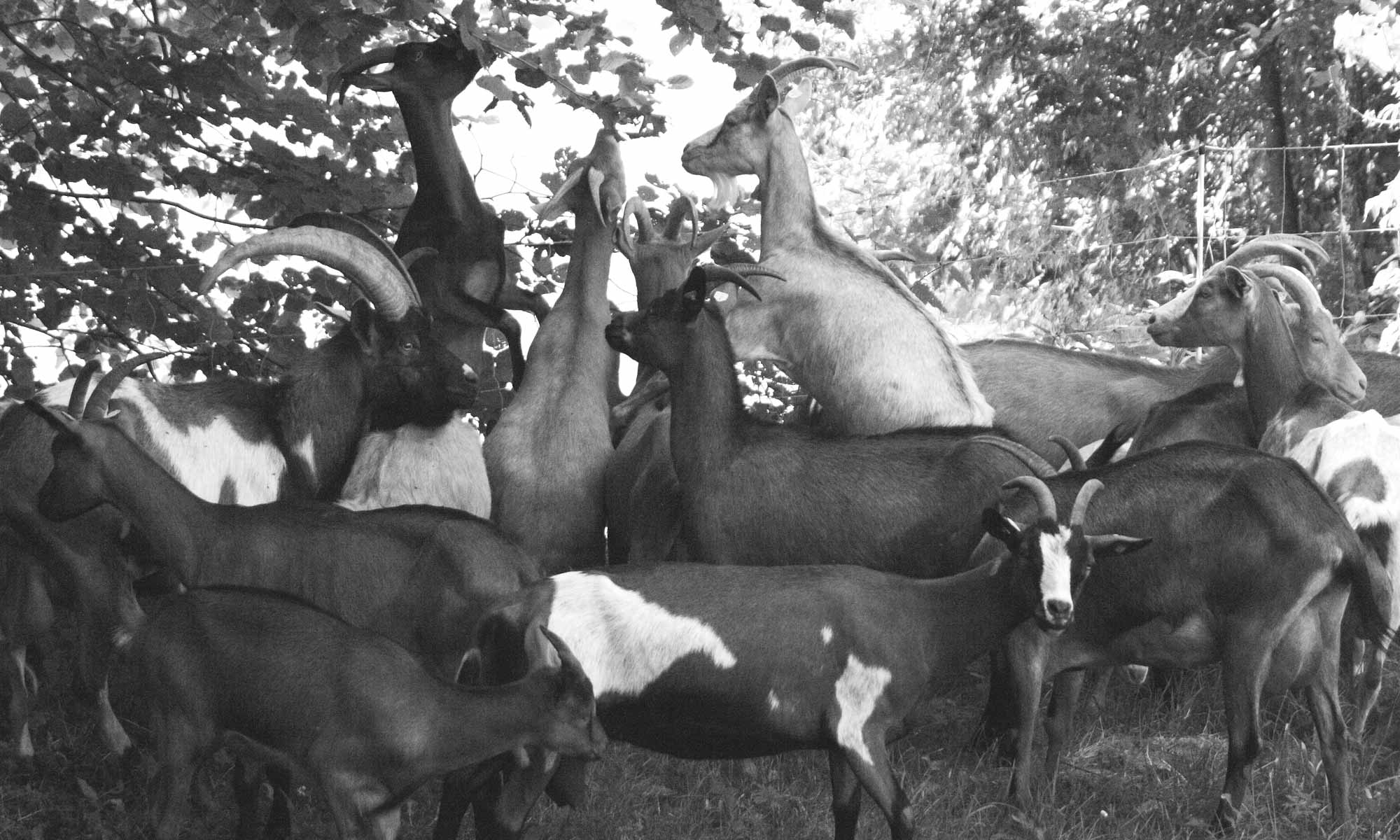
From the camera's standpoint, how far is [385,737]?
454 centimetres

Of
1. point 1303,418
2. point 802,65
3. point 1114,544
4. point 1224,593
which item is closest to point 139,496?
point 1114,544

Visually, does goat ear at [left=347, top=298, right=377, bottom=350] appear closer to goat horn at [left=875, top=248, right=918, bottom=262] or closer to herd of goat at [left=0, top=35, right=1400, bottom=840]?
herd of goat at [left=0, top=35, right=1400, bottom=840]

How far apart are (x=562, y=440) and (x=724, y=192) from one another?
1.58 metres

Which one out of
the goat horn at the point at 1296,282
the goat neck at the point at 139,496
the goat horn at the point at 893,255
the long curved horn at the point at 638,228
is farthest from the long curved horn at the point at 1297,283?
the goat neck at the point at 139,496

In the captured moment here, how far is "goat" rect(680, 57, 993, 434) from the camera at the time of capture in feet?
22.9

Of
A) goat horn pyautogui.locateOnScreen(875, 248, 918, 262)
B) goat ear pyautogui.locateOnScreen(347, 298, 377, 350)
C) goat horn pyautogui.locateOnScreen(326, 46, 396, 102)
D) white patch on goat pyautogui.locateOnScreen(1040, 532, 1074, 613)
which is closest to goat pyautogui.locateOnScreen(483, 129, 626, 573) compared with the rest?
goat ear pyautogui.locateOnScreen(347, 298, 377, 350)

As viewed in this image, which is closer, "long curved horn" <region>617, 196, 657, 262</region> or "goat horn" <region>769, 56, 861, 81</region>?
"goat horn" <region>769, 56, 861, 81</region>

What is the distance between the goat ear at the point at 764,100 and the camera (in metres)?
7.36

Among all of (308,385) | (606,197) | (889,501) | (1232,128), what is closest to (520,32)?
(606,197)

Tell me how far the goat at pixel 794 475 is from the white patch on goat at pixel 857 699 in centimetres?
102

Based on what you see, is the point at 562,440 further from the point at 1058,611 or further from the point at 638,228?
the point at 1058,611

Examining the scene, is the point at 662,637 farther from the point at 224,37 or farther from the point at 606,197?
the point at 224,37

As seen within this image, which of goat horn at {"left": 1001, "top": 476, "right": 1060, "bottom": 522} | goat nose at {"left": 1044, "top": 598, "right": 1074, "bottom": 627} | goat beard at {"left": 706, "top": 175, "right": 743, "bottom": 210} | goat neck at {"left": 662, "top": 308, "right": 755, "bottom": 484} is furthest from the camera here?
goat beard at {"left": 706, "top": 175, "right": 743, "bottom": 210}

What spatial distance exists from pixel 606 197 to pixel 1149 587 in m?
3.15
